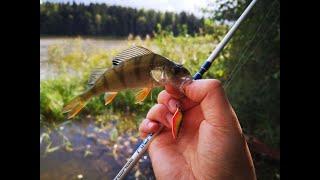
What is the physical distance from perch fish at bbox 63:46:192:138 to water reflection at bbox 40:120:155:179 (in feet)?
4.39

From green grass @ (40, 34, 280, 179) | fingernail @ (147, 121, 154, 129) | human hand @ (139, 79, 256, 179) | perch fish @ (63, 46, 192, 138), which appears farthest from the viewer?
green grass @ (40, 34, 280, 179)

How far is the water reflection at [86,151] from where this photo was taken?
2.17 m

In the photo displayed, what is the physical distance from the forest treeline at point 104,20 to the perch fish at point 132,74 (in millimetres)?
1526

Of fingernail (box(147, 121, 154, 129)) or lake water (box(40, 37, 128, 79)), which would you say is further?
lake water (box(40, 37, 128, 79))

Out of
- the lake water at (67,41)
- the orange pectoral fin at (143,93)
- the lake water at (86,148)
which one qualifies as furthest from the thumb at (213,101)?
the lake water at (67,41)

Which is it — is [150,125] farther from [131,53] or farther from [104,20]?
[104,20]

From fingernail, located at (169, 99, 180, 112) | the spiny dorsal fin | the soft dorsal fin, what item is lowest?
fingernail, located at (169, 99, 180, 112)

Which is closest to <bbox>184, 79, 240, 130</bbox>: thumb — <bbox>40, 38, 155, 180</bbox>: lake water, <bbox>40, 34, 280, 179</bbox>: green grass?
<bbox>40, 34, 280, 179</bbox>: green grass

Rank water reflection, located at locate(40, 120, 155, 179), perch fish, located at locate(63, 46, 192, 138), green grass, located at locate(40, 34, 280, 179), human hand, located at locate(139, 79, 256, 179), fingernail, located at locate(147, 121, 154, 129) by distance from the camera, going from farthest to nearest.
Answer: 1. green grass, located at locate(40, 34, 280, 179)
2. water reflection, located at locate(40, 120, 155, 179)
3. fingernail, located at locate(147, 121, 154, 129)
4. human hand, located at locate(139, 79, 256, 179)
5. perch fish, located at locate(63, 46, 192, 138)

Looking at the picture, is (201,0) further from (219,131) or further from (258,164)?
(219,131)

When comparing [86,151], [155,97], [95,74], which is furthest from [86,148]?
Answer: [95,74]

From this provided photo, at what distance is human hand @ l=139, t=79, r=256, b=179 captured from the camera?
0.93 m

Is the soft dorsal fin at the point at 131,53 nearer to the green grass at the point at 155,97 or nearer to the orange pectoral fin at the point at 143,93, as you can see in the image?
the orange pectoral fin at the point at 143,93

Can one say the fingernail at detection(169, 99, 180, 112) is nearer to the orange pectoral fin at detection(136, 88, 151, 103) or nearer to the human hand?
the human hand
